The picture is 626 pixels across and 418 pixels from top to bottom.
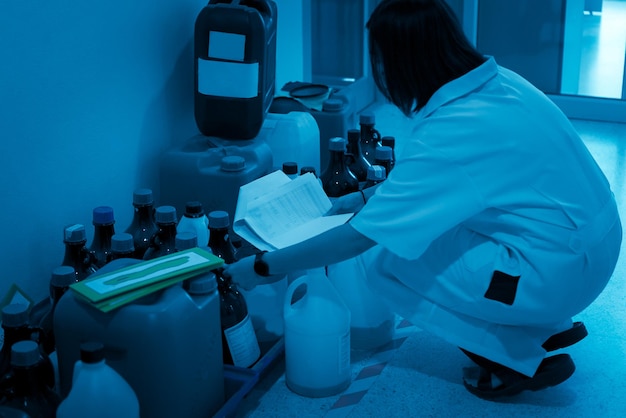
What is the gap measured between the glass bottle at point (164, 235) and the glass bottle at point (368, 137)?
91 centimetres

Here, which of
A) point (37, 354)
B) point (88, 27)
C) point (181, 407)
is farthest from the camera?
point (88, 27)

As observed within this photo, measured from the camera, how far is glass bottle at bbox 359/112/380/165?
2750 millimetres

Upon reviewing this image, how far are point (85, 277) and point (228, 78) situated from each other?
782mm

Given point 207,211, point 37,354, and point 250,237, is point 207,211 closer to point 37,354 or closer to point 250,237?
point 250,237

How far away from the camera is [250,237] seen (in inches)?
74.0

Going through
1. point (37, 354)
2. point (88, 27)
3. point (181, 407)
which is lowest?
point (181, 407)

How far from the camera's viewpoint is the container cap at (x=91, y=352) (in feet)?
4.75

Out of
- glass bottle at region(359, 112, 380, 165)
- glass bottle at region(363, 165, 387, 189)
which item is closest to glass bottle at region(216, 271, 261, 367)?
glass bottle at region(363, 165, 387, 189)

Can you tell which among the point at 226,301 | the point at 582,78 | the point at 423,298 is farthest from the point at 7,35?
the point at 582,78

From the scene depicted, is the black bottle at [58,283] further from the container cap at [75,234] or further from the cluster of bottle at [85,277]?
the container cap at [75,234]

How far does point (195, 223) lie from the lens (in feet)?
6.67

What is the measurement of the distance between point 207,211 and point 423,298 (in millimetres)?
731

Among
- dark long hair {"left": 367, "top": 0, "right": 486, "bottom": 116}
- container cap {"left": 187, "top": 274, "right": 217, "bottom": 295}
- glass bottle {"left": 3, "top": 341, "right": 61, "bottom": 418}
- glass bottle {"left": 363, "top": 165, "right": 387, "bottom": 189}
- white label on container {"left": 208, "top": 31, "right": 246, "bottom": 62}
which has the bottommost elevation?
glass bottle {"left": 3, "top": 341, "right": 61, "bottom": 418}

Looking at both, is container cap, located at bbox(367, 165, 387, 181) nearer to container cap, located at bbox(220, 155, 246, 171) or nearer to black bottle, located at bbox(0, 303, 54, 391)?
container cap, located at bbox(220, 155, 246, 171)
